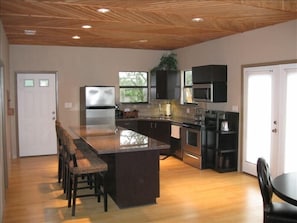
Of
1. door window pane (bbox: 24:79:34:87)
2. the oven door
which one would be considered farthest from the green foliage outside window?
door window pane (bbox: 24:79:34:87)

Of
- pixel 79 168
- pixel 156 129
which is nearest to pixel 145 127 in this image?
pixel 156 129

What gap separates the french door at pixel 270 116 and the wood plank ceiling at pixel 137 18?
2.81 ft

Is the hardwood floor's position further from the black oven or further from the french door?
the french door

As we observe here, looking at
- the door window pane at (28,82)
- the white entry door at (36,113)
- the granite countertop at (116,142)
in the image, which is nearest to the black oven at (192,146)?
the granite countertop at (116,142)

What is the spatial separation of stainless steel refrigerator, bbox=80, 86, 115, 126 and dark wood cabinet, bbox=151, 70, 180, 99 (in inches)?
45.6

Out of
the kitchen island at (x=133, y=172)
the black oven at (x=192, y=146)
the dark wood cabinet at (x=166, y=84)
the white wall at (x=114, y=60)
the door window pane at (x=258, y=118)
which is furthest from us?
A: the dark wood cabinet at (x=166, y=84)

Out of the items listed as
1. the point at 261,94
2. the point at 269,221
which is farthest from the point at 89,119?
the point at 269,221

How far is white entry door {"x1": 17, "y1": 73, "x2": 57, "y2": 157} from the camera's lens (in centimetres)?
745

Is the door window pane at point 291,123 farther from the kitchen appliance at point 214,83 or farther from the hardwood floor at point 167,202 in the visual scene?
the kitchen appliance at point 214,83

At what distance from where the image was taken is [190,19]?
4629mm

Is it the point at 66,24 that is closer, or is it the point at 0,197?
the point at 0,197

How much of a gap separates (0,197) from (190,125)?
3942mm

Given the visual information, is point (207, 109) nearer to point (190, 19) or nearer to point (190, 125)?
point (190, 125)

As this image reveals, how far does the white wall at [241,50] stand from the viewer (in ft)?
16.3
